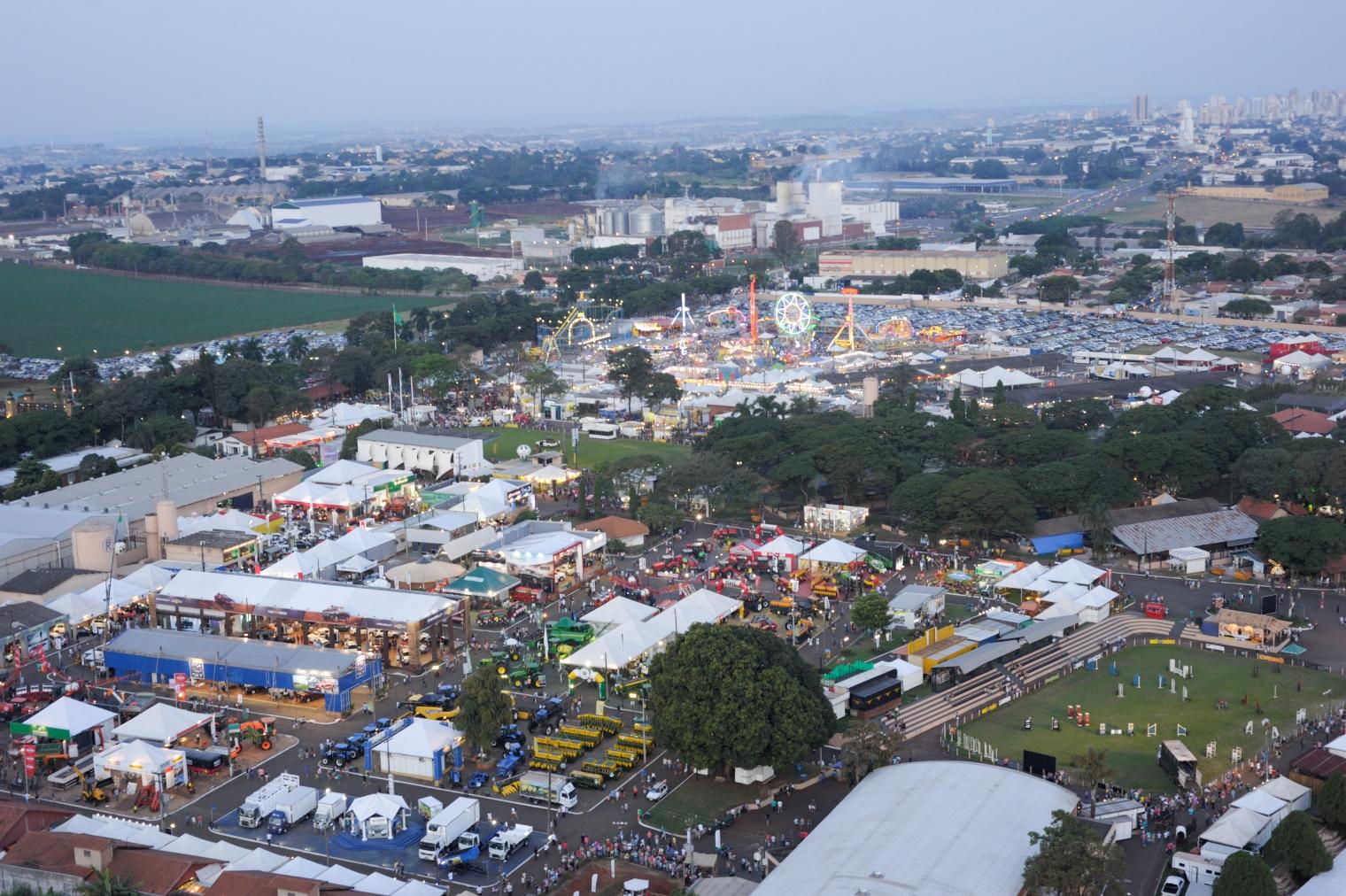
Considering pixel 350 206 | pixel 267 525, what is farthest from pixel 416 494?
pixel 350 206

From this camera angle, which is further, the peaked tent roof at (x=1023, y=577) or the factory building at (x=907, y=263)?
the factory building at (x=907, y=263)

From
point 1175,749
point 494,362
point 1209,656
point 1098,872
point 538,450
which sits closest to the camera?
point 1098,872

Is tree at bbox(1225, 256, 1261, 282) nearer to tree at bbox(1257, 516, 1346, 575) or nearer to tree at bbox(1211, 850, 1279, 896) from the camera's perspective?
tree at bbox(1257, 516, 1346, 575)

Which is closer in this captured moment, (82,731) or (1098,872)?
Result: (1098,872)

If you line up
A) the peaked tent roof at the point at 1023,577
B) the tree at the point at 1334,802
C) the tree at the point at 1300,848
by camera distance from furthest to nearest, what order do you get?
the peaked tent roof at the point at 1023,577 < the tree at the point at 1334,802 < the tree at the point at 1300,848

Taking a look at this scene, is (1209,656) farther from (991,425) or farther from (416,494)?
(416,494)

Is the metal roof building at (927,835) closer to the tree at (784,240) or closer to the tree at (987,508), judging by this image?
the tree at (987,508)

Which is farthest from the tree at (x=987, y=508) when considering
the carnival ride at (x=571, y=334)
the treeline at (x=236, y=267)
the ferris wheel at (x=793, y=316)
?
the treeline at (x=236, y=267)
